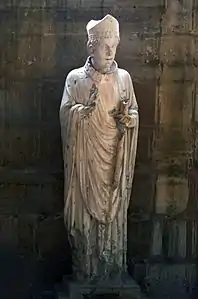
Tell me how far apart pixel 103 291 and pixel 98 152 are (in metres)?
1.00

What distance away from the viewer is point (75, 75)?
18.9 ft

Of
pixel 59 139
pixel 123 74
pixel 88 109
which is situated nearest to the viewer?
pixel 88 109

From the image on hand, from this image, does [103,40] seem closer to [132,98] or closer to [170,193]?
[132,98]

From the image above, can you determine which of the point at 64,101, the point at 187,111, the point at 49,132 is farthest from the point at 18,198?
the point at 187,111

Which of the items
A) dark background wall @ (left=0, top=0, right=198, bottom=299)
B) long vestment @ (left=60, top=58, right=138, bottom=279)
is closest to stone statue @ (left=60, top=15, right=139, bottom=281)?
long vestment @ (left=60, top=58, right=138, bottom=279)

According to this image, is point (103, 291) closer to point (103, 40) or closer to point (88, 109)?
point (88, 109)

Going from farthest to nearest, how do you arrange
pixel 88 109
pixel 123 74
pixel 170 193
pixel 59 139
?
pixel 170 193 → pixel 59 139 → pixel 123 74 → pixel 88 109

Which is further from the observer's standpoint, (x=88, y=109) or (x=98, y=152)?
(x=98, y=152)

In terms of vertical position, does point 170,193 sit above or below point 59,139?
below

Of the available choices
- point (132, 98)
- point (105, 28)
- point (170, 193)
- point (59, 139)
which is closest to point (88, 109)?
point (132, 98)

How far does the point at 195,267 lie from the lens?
6512 millimetres

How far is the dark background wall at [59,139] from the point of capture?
6234 mm

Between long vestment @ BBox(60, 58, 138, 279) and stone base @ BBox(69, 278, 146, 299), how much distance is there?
0.37 ft

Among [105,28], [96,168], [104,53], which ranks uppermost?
[105,28]
